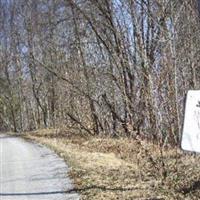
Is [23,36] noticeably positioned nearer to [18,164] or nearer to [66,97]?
[66,97]

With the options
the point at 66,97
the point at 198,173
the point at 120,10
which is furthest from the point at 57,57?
the point at 198,173

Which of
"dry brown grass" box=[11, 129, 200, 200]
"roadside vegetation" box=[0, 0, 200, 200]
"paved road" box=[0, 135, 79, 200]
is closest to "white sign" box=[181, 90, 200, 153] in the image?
"roadside vegetation" box=[0, 0, 200, 200]

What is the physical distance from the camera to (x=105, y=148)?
23.0 metres

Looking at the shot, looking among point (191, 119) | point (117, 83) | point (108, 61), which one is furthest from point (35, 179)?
point (108, 61)

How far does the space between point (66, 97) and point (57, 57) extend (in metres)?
3.33

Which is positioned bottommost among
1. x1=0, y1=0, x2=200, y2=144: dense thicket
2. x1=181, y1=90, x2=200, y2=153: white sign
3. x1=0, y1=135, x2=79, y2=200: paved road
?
x1=0, y1=135, x2=79, y2=200: paved road

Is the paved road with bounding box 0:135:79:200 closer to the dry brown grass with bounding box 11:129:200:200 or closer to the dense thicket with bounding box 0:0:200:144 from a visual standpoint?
the dry brown grass with bounding box 11:129:200:200

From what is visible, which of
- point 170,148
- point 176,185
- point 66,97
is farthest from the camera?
point 66,97

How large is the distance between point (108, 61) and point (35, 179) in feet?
48.3

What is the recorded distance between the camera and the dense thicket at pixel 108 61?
47.8 ft

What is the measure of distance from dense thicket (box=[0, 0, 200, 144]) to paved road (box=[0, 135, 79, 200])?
2.21m

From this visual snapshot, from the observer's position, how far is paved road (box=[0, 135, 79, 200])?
11.7 meters

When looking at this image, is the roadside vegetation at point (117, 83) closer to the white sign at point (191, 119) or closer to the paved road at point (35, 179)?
the paved road at point (35, 179)

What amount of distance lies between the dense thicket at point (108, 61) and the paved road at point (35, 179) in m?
2.21
